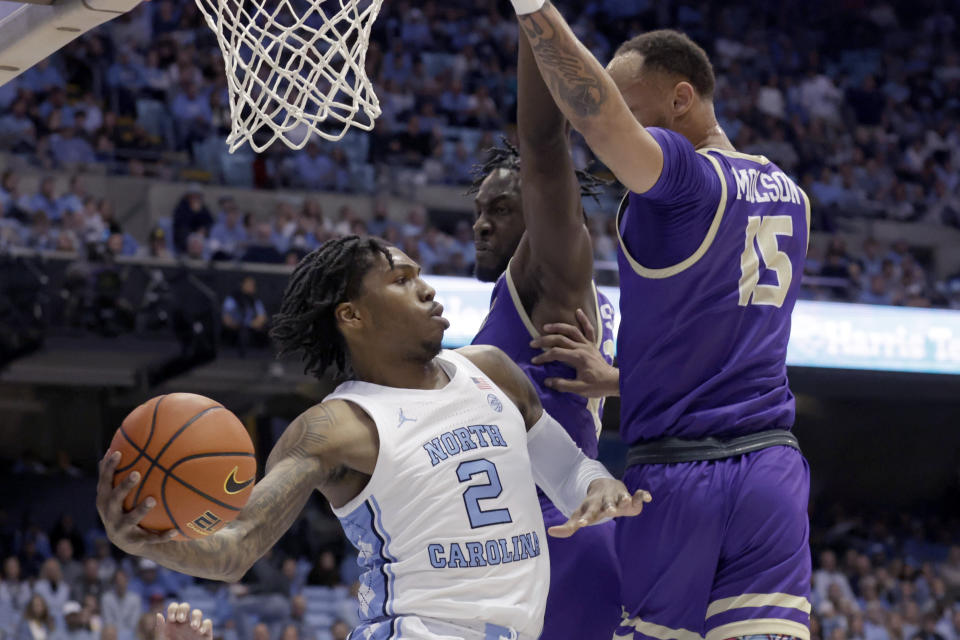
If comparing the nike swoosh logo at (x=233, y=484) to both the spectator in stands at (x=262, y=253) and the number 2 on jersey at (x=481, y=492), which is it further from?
the spectator in stands at (x=262, y=253)

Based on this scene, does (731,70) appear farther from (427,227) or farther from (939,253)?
(427,227)

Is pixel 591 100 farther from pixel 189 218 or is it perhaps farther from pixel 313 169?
pixel 313 169

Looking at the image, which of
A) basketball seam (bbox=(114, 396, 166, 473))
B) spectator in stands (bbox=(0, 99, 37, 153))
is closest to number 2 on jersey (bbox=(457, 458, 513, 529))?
basketball seam (bbox=(114, 396, 166, 473))

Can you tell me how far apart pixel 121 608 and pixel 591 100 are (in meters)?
9.08

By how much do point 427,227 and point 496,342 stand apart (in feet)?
34.5

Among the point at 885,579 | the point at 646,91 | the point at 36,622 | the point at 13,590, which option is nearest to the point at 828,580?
the point at 885,579

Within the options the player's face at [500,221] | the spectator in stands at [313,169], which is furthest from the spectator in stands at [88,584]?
the player's face at [500,221]

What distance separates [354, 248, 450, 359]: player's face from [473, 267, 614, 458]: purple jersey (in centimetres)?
55

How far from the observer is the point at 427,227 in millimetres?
14383

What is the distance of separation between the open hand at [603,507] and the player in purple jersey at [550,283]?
49 centimetres

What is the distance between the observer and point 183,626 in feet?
9.57

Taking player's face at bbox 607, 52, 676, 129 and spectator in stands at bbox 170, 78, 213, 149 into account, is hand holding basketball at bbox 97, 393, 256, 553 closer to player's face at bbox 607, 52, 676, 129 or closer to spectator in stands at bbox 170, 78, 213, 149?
player's face at bbox 607, 52, 676, 129

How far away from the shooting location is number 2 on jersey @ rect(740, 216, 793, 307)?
3.18 meters

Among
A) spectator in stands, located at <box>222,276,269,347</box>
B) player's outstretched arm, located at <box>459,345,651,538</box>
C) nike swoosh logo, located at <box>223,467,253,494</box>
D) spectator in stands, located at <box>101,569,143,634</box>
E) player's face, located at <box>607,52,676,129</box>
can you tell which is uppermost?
player's face, located at <box>607,52,676,129</box>
